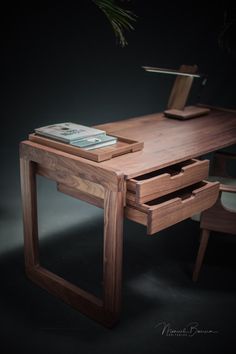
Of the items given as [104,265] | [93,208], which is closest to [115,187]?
[104,265]

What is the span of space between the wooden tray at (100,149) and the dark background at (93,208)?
0.72 meters

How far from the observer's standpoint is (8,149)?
4.60 m

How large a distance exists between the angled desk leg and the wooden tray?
140mm

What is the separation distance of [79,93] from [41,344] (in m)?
3.05

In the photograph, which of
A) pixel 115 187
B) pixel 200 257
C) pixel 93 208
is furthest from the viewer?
pixel 93 208

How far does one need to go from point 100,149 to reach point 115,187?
29 cm

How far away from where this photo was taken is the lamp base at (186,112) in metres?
3.13

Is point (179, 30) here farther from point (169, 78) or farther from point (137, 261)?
point (137, 261)

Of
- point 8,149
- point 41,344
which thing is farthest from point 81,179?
point 8,149

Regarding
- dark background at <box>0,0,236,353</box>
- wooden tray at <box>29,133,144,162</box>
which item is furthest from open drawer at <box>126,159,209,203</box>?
dark background at <box>0,0,236,353</box>

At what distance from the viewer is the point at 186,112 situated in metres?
3.20

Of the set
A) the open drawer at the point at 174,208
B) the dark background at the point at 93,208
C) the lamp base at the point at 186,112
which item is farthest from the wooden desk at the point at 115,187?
the lamp base at the point at 186,112

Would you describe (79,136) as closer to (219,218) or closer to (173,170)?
(173,170)

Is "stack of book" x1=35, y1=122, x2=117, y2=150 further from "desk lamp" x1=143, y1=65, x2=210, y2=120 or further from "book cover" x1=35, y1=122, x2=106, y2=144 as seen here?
"desk lamp" x1=143, y1=65, x2=210, y2=120
